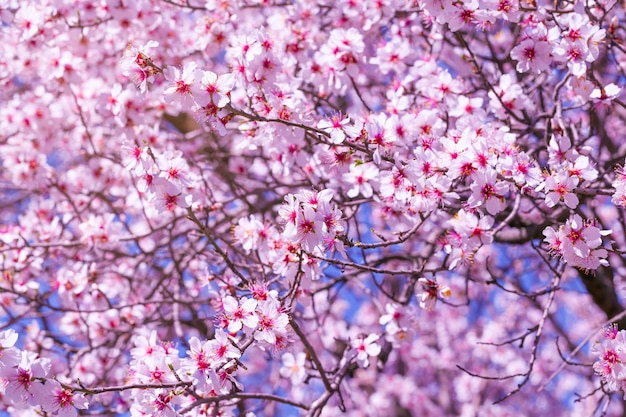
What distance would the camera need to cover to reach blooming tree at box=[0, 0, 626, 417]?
3029 millimetres

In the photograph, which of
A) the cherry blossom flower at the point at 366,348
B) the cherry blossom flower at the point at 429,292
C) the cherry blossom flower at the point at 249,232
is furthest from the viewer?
the cherry blossom flower at the point at 366,348

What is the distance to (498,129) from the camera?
3.57 metres

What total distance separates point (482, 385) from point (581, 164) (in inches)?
221

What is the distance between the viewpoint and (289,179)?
5727 mm

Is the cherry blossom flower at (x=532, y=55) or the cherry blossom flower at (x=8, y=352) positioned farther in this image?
the cherry blossom flower at (x=532, y=55)

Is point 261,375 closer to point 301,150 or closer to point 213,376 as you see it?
point 301,150

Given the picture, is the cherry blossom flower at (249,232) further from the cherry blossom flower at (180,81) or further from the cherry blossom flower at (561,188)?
the cherry blossom flower at (561,188)

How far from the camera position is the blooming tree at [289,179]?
3.03 m

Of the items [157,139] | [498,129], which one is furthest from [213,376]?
[157,139]

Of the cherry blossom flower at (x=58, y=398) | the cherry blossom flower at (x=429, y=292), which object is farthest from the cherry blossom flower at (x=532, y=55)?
the cherry blossom flower at (x=58, y=398)

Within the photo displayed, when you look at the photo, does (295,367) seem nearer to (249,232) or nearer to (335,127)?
(249,232)

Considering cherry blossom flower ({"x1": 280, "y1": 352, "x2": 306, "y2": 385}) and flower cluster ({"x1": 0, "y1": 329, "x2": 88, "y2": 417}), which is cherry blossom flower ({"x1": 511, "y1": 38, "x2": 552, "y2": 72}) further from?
flower cluster ({"x1": 0, "y1": 329, "x2": 88, "y2": 417})

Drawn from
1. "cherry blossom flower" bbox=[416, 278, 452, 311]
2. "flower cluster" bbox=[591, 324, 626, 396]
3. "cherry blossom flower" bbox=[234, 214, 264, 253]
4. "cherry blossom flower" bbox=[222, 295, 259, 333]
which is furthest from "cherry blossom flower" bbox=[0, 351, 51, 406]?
"flower cluster" bbox=[591, 324, 626, 396]

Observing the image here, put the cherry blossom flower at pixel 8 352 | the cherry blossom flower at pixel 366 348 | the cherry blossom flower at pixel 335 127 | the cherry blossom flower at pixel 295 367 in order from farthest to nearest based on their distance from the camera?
the cherry blossom flower at pixel 295 367, the cherry blossom flower at pixel 366 348, the cherry blossom flower at pixel 335 127, the cherry blossom flower at pixel 8 352
